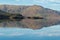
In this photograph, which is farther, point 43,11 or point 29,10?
point 29,10

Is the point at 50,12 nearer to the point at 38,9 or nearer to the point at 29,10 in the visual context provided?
the point at 38,9

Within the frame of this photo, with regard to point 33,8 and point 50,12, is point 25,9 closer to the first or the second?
point 33,8

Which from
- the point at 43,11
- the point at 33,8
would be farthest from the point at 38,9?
the point at 43,11

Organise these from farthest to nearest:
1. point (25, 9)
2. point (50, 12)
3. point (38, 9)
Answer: point (25, 9) → point (38, 9) → point (50, 12)

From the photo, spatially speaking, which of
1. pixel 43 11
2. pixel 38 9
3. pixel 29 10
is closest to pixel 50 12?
pixel 43 11

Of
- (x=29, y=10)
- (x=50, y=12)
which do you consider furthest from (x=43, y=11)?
(x=29, y=10)

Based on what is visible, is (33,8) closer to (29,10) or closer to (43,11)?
(29,10)

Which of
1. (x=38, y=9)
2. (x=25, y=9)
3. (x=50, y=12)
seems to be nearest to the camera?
(x=50, y=12)

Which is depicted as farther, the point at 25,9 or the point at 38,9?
the point at 25,9
